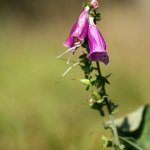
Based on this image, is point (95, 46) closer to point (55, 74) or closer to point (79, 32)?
point (79, 32)

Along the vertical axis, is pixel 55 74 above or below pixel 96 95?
below

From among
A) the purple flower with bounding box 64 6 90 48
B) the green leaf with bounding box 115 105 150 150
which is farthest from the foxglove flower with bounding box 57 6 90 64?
the green leaf with bounding box 115 105 150 150

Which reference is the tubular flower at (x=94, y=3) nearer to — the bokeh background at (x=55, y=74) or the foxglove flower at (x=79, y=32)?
the foxglove flower at (x=79, y=32)

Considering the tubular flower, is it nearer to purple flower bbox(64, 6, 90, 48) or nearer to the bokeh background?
purple flower bbox(64, 6, 90, 48)

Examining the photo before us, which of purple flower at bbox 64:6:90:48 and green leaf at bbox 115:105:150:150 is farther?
green leaf at bbox 115:105:150:150

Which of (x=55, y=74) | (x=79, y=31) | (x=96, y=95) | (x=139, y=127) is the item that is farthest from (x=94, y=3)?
(x=55, y=74)

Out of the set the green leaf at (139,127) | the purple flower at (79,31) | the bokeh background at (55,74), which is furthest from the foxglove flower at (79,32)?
the green leaf at (139,127)
